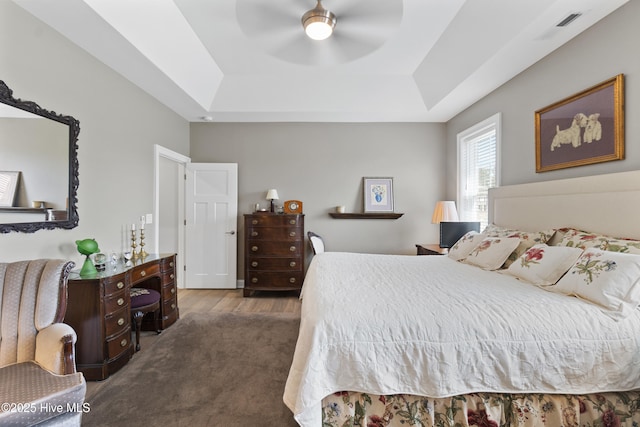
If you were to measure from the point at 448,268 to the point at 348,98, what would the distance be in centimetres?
268

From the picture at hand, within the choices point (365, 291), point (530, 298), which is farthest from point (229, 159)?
point (530, 298)

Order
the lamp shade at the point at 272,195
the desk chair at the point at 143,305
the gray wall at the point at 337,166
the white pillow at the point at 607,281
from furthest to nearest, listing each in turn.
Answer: the gray wall at the point at 337,166 < the lamp shade at the point at 272,195 < the desk chair at the point at 143,305 < the white pillow at the point at 607,281

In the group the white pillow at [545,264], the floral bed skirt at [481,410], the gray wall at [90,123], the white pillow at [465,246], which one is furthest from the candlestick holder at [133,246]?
the white pillow at [545,264]

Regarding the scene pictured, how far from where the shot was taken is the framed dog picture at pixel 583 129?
2.05 meters

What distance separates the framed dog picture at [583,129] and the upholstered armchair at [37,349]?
3614 millimetres

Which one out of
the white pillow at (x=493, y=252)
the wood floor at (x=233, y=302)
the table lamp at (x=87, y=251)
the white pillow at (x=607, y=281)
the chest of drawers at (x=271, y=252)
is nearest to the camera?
the white pillow at (x=607, y=281)

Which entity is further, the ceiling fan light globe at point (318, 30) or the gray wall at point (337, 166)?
the gray wall at point (337, 166)

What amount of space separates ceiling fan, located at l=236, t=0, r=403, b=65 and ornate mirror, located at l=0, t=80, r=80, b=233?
1.69 metres

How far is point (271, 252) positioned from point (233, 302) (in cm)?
85

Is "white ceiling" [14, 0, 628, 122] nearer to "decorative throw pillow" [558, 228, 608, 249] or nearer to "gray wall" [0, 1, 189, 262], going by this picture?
"gray wall" [0, 1, 189, 262]

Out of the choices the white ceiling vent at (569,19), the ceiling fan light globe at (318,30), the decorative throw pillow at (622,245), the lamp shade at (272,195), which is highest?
the white ceiling vent at (569,19)

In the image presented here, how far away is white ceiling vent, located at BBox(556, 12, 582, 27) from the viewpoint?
81.6 inches

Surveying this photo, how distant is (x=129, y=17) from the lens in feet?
7.46

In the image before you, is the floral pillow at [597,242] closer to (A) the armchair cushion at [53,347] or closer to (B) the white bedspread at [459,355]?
(B) the white bedspread at [459,355]
